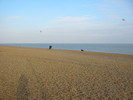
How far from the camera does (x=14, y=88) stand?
258 inches

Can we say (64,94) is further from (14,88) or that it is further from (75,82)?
(14,88)

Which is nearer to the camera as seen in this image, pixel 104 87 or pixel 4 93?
pixel 4 93

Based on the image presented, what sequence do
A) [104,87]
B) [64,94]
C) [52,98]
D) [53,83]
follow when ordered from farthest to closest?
[53,83] → [104,87] → [64,94] → [52,98]

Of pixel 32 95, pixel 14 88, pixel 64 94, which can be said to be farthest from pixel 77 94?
pixel 14 88

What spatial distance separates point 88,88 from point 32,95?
2.69 metres

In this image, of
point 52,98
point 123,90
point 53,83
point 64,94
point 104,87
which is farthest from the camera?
point 53,83

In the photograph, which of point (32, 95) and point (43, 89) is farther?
point (43, 89)

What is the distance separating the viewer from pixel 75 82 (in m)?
7.82

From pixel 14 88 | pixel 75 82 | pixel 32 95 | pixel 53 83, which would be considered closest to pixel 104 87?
pixel 75 82

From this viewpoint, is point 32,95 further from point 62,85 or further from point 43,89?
point 62,85

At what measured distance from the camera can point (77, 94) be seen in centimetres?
598

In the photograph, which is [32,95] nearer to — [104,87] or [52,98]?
[52,98]

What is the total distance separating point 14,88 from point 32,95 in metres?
1.28

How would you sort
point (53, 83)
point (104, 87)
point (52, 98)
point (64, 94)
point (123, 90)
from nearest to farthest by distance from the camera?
point (52, 98) < point (64, 94) < point (123, 90) < point (104, 87) < point (53, 83)
